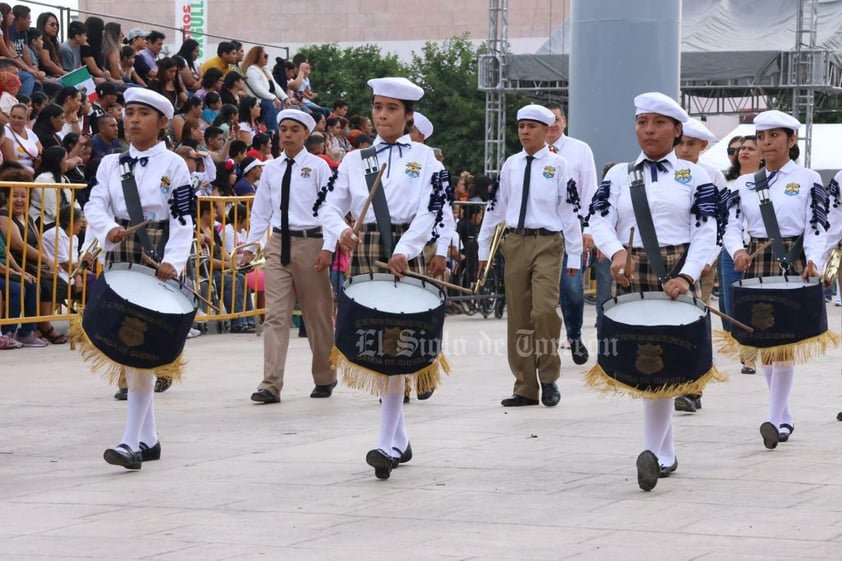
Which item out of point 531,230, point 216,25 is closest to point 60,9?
point 531,230

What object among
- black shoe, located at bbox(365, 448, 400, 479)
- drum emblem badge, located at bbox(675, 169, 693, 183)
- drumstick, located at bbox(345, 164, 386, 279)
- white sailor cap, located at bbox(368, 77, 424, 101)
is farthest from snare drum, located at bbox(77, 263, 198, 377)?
drum emblem badge, located at bbox(675, 169, 693, 183)

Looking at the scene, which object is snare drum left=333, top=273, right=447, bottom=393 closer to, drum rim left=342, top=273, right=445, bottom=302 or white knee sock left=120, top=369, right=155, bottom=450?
drum rim left=342, top=273, right=445, bottom=302

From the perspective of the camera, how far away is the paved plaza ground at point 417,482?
6.20 metres

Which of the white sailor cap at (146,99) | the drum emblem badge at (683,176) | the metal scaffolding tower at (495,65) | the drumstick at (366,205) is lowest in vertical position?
the drumstick at (366,205)

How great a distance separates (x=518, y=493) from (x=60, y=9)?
1535 centimetres

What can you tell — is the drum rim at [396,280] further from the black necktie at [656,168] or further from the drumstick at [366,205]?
the black necktie at [656,168]

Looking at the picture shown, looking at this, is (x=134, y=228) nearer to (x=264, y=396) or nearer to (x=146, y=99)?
(x=146, y=99)

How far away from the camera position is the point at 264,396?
11195 mm

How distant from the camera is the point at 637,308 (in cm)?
758

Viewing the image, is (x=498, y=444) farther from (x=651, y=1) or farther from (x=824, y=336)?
(x=651, y=1)

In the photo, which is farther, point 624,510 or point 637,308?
point 637,308

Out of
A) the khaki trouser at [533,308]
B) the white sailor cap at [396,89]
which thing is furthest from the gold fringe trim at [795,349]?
the white sailor cap at [396,89]

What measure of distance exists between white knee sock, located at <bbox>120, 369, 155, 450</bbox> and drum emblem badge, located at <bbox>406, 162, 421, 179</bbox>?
1832mm

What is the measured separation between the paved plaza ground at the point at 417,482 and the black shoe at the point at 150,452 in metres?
0.05
